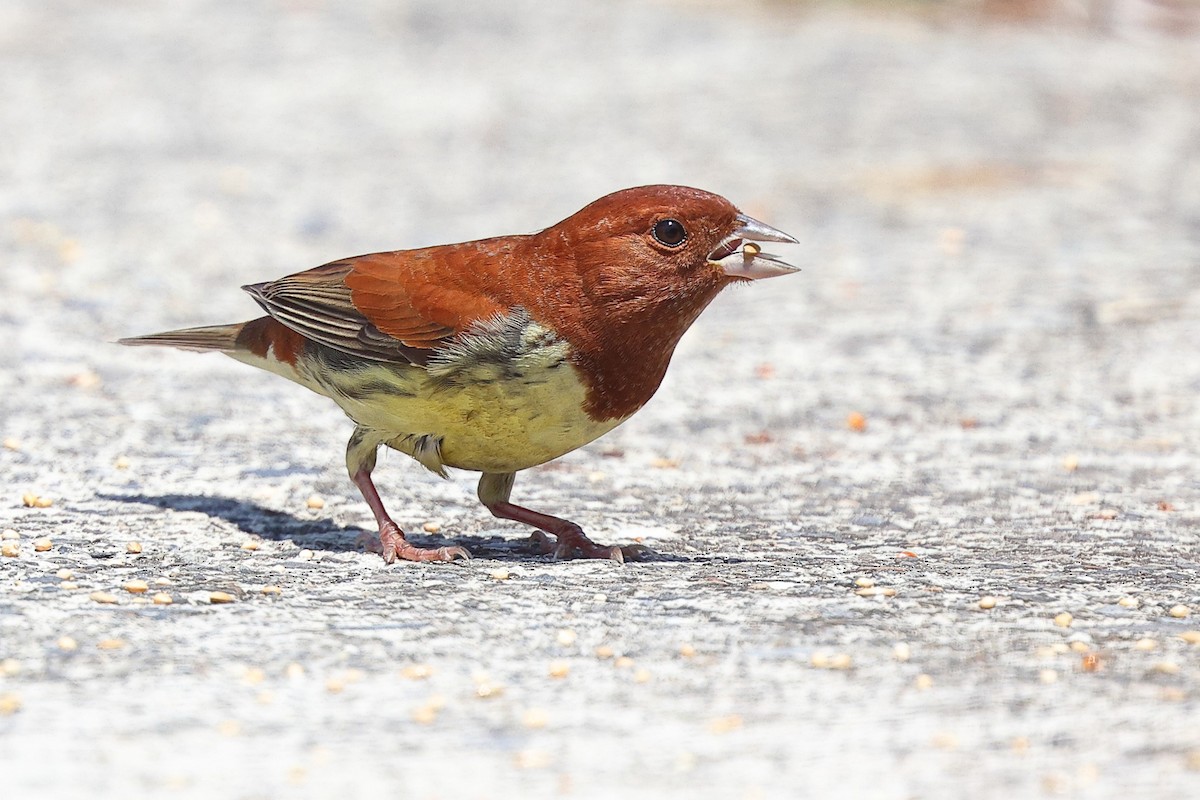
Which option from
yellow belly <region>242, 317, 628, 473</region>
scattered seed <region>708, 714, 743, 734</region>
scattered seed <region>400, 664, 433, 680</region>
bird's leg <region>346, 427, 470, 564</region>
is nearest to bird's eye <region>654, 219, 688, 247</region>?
yellow belly <region>242, 317, 628, 473</region>

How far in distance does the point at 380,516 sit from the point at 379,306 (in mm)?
647

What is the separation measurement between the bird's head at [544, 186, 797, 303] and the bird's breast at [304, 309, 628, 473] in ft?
0.88

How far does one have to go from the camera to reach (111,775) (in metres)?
3.31

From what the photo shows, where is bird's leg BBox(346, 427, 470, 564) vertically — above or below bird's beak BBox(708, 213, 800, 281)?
below

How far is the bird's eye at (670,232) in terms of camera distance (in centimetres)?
480

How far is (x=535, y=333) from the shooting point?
15.5 ft

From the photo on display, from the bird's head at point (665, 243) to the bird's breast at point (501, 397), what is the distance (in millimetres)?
267

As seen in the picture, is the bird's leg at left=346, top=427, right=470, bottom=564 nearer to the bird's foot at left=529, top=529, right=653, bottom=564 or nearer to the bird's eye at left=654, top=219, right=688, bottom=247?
the bird's foot at left=529, top=529, right=653, bottom=564

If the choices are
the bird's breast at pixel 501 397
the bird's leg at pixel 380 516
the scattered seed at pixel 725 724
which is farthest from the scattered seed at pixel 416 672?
the bird's leg at pixel 380 516

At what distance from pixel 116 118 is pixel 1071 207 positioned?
6704mm

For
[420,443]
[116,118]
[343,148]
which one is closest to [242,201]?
[343,148]

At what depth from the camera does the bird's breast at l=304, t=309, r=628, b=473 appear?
15.4ft

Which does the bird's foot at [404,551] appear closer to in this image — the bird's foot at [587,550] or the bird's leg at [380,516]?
the bird's leg at [380,516]

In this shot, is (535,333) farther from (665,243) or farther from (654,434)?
(654,434)
